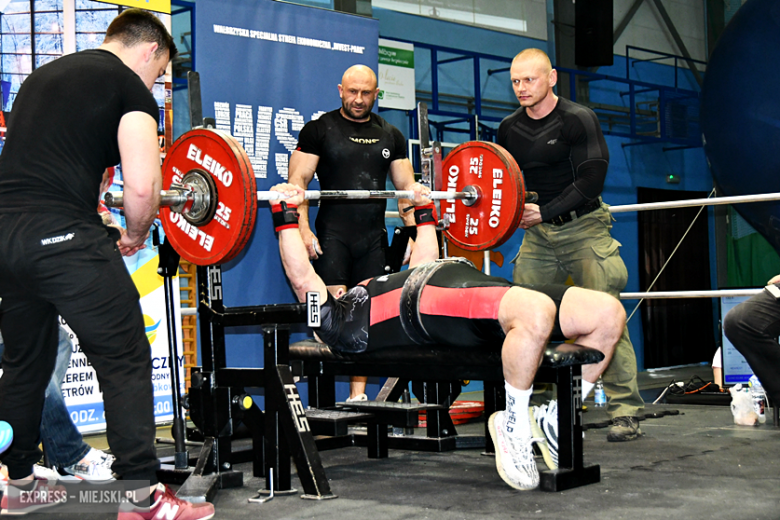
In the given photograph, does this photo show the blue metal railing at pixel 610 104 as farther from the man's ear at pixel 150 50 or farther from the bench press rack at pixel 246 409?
the man's ear at pixel 150 50

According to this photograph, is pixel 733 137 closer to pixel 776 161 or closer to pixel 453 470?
pixel 776 161

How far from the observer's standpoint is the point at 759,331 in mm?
3129

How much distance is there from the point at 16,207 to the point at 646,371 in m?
7.95

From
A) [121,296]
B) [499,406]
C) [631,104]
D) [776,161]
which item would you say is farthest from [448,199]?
[631,104]

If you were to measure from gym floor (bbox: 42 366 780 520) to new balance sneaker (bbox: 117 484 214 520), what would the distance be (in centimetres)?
12

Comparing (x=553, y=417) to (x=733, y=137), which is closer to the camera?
(x=553, y=417)

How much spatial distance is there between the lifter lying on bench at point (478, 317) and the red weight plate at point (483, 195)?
0.79 meters

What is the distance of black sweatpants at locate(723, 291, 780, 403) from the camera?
313 cm

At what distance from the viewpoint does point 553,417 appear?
103 inches

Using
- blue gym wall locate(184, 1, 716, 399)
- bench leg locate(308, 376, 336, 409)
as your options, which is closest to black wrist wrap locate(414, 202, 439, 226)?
bench leg locate(308, 376, 336, 409)

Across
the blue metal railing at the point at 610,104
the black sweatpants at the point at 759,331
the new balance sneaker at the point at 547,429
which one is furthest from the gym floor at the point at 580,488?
the blue metal railing at the point at 610,104

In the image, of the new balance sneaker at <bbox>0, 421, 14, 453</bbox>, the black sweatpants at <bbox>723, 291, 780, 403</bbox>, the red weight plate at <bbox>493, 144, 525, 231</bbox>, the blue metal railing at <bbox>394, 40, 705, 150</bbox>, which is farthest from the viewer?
the blue metal railing at <bbox>394, 40, 705, 150</bbox>

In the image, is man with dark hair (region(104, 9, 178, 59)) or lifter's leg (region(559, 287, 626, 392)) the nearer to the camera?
man with dark hair (region(104, 9, 178, 59))

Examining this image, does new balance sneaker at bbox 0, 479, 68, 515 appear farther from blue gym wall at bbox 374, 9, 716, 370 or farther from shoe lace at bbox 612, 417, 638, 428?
blue gym wall at bbox 374, 9, 716, 370
